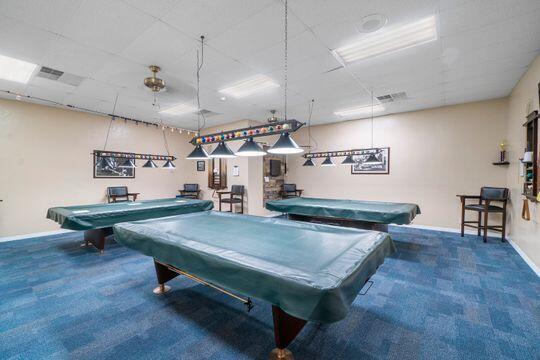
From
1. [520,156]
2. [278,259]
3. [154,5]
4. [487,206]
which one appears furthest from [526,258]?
[154,5]

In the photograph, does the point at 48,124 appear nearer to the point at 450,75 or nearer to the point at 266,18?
the point at 266,18

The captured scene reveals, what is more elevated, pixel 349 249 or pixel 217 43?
pixel 217 43

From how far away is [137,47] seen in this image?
10.1 ft

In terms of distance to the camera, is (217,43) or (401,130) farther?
(401,130)

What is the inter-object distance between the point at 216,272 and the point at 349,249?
1013 mm

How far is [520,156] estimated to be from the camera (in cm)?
412

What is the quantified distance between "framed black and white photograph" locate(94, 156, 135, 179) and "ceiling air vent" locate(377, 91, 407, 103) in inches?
272

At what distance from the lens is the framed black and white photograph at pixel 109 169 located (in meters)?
6.23

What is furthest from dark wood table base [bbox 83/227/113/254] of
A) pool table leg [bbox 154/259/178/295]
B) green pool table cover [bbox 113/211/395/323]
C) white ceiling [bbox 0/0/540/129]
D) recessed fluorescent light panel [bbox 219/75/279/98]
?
recessed fluorescent light panel [bbox 219/75/279/98]

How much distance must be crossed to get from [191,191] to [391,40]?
6882mm

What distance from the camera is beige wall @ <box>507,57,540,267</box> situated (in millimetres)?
3365

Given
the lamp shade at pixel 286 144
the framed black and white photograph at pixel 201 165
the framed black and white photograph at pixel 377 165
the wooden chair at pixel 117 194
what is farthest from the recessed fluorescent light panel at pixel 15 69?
the framed black and white photograph at pixel 377 165

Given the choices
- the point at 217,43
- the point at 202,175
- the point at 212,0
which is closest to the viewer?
the point at 212,0

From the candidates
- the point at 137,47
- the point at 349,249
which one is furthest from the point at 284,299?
the point at 137,47
